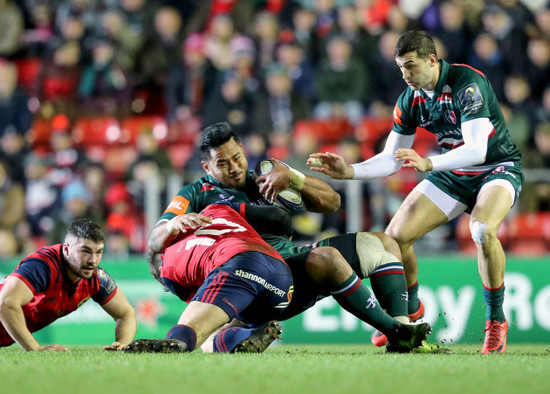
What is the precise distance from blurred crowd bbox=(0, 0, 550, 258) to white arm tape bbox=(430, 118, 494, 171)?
133 inches

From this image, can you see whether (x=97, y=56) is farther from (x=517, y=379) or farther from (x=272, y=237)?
(x=517, y=379)

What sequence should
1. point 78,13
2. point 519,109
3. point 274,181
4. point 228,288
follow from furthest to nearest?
point 78,13 → point 519,109 → point 274,181 → point 228,288

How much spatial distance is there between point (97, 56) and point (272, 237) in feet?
24.5

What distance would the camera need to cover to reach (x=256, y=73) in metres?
11.8

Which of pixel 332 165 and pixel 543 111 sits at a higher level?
pixel 543 111

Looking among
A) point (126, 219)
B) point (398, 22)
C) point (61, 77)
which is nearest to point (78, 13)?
point (61, 77)

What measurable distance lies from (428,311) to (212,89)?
4.74m

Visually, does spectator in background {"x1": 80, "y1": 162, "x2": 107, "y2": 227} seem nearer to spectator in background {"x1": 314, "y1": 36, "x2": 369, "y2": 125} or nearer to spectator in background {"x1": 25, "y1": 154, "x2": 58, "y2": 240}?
spectator in background {"x1": 25, "y1": 154, "x2": 58, "y2": 240}

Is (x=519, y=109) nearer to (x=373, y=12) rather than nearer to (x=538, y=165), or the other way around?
(x=538, y=165)

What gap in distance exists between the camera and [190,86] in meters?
12.1

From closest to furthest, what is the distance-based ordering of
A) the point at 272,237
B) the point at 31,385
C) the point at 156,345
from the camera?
the point at 31,385, the point at 156,345, the point at 272,237

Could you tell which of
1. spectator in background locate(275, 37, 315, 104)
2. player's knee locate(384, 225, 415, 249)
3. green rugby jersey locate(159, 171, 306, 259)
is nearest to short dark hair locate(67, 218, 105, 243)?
green rugby jersey locate(159, 171, 306, 259)

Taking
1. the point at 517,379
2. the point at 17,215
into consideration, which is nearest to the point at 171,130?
the point at 17,215

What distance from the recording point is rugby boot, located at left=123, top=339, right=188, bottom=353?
15.7ft
